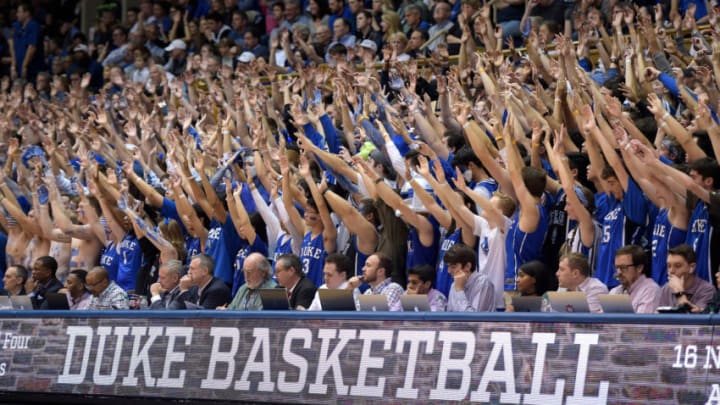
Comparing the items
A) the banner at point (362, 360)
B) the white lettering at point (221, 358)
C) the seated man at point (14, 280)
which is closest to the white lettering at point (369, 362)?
the banner at point (362, 360)

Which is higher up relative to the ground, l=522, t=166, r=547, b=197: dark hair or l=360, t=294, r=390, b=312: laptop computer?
l=522, t=166, r=547, b=197: dark hair

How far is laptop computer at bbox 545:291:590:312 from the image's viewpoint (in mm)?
6801

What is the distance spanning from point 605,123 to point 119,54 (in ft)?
33.8

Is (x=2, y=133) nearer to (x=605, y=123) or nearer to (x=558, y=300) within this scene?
(x=605, y=123)

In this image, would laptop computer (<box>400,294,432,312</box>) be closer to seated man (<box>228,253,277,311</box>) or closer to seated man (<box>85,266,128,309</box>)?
seated man (<box>228,253,277,311</box>)

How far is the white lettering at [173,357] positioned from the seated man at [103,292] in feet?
5.96

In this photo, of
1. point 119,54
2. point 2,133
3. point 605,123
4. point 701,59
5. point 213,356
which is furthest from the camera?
point 119,54

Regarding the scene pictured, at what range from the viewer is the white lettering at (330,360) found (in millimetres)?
7469

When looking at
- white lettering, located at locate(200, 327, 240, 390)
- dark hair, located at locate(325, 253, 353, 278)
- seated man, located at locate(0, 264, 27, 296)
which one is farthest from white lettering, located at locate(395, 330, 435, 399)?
seated man, located at locate(0, 264, 27, 296)

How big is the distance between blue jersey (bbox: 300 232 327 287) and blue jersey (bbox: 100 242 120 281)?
2.19 meters

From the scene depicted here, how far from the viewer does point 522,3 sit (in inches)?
553

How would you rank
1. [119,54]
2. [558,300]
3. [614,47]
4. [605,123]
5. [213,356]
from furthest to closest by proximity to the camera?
[119,54] < [614,47] < [605,123] < [213,356] < [558,300]

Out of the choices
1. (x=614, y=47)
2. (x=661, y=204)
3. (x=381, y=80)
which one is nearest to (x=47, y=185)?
(x=381, y=80)

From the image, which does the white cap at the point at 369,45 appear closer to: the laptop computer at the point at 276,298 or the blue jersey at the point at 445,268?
the blue jersey at the point at 445,268
